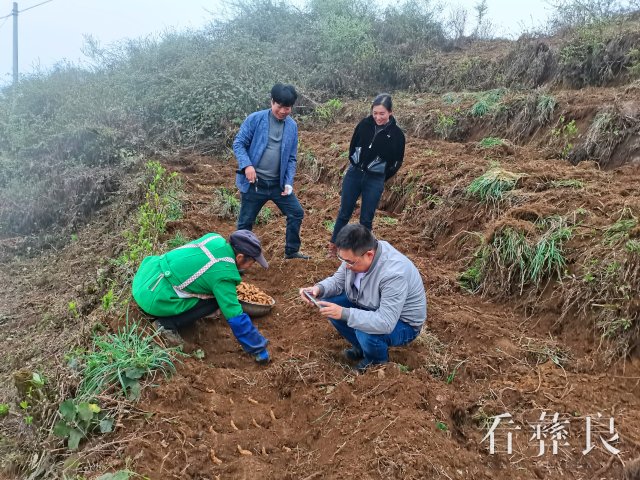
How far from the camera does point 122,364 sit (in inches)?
119

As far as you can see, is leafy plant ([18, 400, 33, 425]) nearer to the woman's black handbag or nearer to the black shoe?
the black shoe

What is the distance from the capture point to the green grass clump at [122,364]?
2.94m

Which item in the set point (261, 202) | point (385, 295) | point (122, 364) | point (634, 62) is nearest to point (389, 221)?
point (261, 202)

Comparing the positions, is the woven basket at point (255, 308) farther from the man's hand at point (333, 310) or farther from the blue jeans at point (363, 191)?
the man's hand at point (333, 310)

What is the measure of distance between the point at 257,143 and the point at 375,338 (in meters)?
2.34

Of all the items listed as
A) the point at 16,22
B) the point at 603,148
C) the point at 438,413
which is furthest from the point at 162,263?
Answer: the point at 16,22

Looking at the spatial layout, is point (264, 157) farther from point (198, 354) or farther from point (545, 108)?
point (545, 108)

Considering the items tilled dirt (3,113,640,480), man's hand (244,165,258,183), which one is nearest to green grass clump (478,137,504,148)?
tilled dirt (3,113,640,480)

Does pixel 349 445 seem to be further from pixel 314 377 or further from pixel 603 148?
pixel 603 148

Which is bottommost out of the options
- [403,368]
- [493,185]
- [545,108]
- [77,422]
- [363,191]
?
[403,368]

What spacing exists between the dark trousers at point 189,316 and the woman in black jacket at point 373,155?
188 cm

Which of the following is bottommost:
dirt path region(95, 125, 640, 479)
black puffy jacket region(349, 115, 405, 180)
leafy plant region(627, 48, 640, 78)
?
dirt path region(95, 125, 640, 479)

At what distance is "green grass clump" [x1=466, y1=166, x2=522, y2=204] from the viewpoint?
17.6 ft

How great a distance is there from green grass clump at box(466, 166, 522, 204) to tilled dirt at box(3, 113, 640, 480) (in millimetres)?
289
